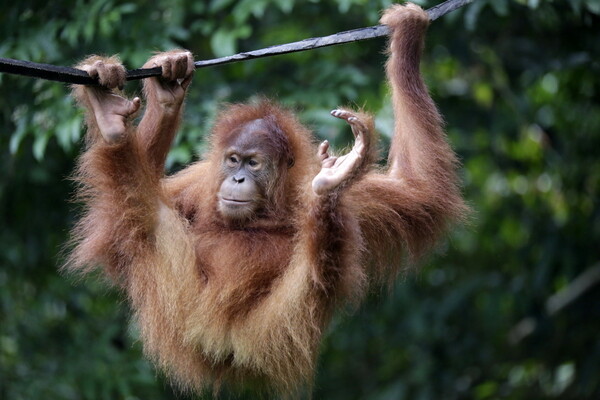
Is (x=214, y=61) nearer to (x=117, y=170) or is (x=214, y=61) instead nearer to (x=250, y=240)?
(x=117, y=170)

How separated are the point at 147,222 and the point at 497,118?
3.54 metres

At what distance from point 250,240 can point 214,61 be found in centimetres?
82

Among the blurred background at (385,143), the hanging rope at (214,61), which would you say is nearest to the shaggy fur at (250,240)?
the hanging rope at (214,61)

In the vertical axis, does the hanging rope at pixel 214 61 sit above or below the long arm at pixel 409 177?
above

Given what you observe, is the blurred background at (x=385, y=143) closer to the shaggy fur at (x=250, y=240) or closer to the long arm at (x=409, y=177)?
the long arm at (x=409, y=177)

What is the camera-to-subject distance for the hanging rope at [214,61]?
9.43 ft

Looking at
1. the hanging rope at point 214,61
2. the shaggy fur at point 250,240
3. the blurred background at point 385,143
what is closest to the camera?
the hanging rope at point 214,61

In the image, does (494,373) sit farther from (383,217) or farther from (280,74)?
(383,217)

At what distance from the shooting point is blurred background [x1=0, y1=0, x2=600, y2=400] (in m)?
5.07

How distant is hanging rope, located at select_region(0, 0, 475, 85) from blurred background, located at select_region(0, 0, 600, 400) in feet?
3.97

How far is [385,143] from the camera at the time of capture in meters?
5.34

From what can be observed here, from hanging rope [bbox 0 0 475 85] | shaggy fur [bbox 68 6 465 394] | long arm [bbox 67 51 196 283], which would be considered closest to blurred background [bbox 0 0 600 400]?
shaggy fur [bbox 68 6 465 394]

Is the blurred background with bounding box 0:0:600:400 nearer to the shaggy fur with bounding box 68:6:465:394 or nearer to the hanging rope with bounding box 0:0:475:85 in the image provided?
the shaggy fur with bounding box 68:6:465:394

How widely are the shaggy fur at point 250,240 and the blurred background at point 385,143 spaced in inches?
29.9
